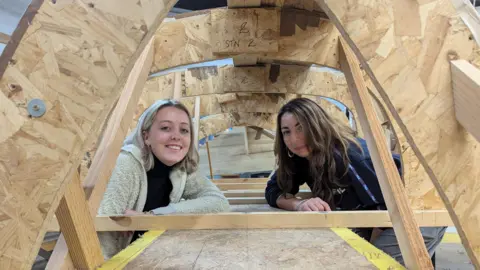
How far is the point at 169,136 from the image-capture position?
217 centimetres

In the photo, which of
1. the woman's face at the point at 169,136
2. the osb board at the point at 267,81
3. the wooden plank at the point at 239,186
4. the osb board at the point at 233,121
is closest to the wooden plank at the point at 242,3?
the woman's face at the point at 169,136

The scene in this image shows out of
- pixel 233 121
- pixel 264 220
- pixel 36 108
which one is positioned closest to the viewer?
pixel 36 108

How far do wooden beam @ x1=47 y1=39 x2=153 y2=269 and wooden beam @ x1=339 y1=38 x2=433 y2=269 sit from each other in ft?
3.40

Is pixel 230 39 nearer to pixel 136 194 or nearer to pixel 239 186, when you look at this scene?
pixel 136 194

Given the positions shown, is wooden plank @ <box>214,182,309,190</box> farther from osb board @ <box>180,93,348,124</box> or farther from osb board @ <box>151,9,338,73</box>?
osb board @ <box>151,9,338,73</box>

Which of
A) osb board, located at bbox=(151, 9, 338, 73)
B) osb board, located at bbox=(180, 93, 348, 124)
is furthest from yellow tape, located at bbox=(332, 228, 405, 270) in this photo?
osb board, located at bbox=(180, 93, 348, 124)

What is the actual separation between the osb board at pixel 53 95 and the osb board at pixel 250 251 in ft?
1.78

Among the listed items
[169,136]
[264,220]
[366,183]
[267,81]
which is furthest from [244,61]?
[264,220]

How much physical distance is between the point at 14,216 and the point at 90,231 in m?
0.51

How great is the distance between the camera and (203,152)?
913 centimetres

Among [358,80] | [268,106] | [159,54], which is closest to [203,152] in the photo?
[268,106]

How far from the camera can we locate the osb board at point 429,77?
97 cm

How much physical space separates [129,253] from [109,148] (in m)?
0.48

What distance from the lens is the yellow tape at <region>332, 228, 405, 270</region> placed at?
1.24 metres
